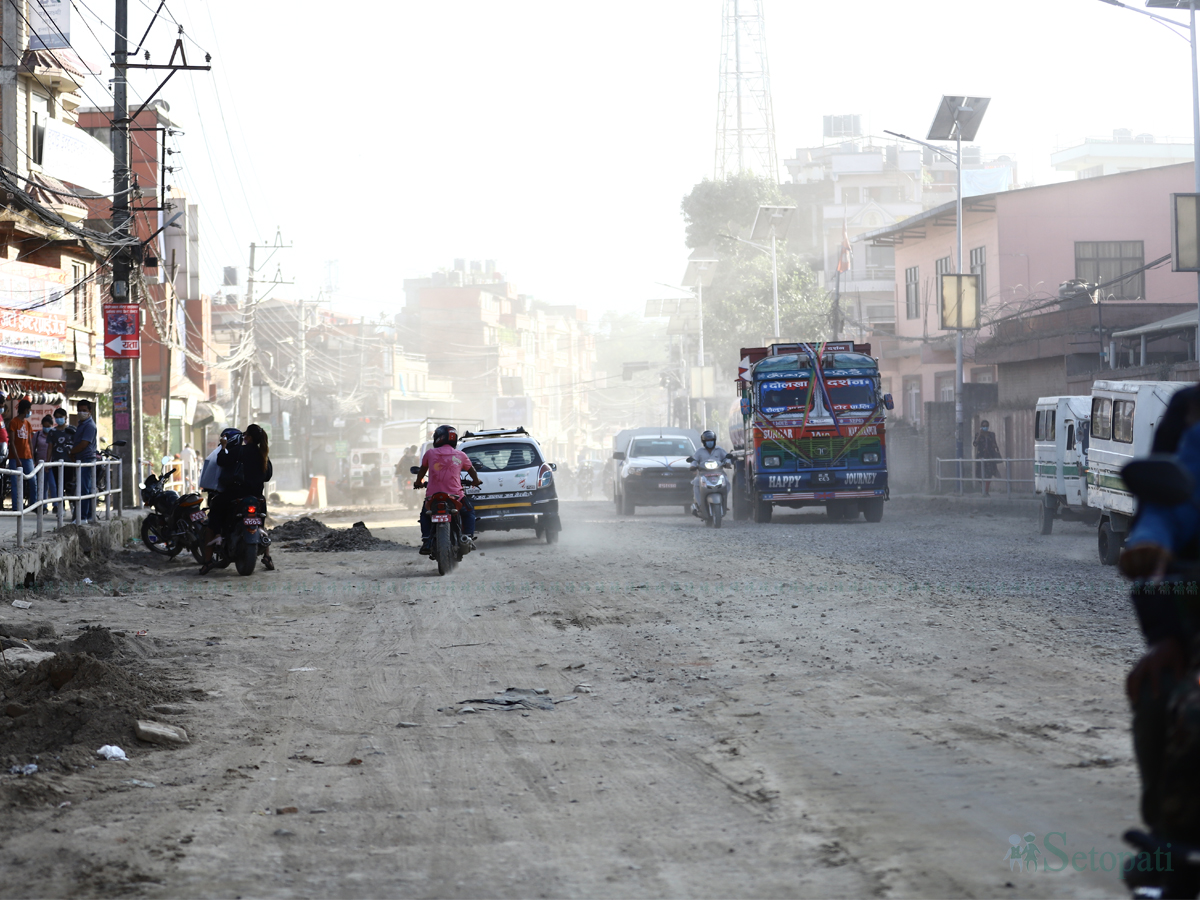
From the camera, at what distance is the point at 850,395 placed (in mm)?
25859

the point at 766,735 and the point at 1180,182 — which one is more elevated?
the point at 1180,182

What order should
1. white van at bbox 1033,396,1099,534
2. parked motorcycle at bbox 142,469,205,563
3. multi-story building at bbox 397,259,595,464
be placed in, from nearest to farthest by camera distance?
parked motorcycle at bbox 142,469,205,563
white van at bbox 1033,396,1099,534
multi-story building at bbox 397,259,595,464

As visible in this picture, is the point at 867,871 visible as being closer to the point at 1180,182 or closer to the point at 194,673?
the point at 194,673

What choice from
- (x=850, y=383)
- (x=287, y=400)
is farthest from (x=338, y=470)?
(x=850, y=383)

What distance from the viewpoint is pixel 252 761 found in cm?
681

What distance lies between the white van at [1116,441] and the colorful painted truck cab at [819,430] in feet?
25.2

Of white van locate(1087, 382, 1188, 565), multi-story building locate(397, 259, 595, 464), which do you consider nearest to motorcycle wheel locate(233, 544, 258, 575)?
white van locate(1087, 382, 1188, 565)

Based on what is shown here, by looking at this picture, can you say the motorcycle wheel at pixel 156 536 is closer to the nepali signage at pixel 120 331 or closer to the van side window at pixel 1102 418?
the nepali signage at pixel 120 331

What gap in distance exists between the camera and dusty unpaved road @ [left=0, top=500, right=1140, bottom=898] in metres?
4.84

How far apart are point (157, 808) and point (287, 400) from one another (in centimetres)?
6693

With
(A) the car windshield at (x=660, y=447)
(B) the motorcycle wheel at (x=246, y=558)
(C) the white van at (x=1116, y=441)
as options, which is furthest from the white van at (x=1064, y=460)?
(B) the motorcycle wheel at (x=246, y=558)

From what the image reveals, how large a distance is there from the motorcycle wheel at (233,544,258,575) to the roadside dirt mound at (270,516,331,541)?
700cm

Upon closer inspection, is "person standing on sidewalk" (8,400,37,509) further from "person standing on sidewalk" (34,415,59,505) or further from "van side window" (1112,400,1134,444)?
"van side window" (1112,400,1134,444)

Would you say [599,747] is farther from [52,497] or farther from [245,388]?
[245,388]
